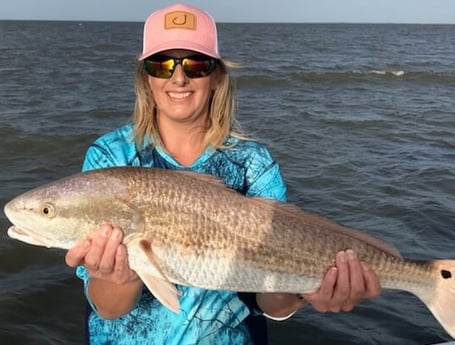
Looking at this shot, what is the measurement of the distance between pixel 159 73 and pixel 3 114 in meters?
14.0

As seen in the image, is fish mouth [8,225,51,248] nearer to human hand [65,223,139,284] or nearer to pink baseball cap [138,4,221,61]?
human hand [65,223,139,284]

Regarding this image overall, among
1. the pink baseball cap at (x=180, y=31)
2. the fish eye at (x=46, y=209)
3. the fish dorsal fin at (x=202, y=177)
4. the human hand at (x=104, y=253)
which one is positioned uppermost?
the pink baseball cap at (x=180, y=31)

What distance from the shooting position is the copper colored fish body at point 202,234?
2.95 metres

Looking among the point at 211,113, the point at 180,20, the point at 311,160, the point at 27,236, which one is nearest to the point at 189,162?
the point at 211,113

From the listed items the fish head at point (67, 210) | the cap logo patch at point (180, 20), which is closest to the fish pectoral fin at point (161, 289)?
the fish head at point (67, 210)

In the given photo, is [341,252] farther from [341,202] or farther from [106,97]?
[106,97]

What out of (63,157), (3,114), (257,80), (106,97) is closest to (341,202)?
(63,157)

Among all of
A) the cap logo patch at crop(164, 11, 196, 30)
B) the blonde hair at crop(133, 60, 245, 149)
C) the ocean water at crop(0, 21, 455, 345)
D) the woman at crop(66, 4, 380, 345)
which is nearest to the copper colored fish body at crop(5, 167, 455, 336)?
the woman at crop(66, 4, 380, 345)

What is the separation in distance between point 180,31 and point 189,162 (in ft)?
2.48

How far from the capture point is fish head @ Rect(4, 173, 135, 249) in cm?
298

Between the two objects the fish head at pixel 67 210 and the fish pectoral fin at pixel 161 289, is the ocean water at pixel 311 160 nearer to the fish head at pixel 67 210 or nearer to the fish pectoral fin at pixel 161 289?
the fish head at pixel 67 210

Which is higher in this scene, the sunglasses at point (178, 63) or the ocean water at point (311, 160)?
the sunglasses at point (178, 63)

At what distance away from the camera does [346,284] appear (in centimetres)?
310

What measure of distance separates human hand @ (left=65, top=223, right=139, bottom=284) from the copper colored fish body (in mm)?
50
